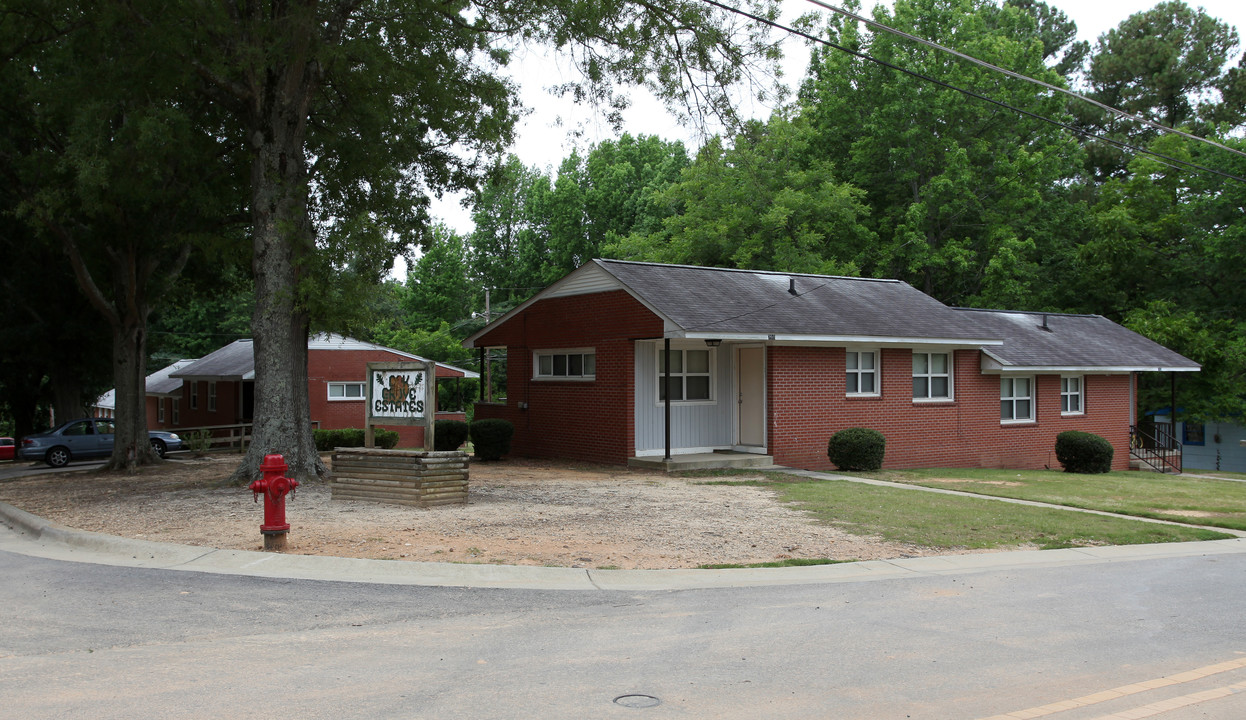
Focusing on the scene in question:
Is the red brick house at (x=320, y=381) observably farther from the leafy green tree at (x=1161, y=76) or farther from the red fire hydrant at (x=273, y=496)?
the leafy green tree at (x=1161, y=76)

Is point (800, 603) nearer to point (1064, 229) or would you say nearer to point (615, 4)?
point (615, 4)

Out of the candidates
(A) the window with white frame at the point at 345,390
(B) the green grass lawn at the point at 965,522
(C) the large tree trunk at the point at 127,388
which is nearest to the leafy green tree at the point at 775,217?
(A) the window with white frame at the point at 345,390

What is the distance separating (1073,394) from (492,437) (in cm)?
1655

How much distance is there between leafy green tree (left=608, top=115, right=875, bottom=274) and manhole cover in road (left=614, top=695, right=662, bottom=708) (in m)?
32.9

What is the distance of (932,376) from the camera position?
2416 cm

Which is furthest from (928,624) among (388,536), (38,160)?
(38,160)

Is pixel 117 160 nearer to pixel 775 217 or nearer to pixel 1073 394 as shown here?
pixel 1073 394

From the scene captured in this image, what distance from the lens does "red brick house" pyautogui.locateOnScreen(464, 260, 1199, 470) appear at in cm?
2117

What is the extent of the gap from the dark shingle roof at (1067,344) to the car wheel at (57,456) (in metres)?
26.7

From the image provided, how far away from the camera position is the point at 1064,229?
4350 cm

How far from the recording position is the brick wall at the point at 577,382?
69.1ft

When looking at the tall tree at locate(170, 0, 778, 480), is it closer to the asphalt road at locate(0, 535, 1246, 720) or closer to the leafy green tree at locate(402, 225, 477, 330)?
the asphalt road at locate(0, 535, 1246, 720)

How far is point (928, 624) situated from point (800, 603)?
1.17 meters

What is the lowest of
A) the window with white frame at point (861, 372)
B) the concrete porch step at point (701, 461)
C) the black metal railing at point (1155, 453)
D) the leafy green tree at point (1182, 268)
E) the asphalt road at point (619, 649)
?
the black metal railing at point (1155, 453)
